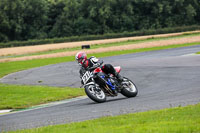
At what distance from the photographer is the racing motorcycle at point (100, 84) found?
40.6ft

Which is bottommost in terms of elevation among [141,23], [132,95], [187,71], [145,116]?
[141,23]

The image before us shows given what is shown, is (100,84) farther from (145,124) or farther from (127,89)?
(145,124)

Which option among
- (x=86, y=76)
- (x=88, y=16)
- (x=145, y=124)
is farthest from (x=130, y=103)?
(x=88, y=16)

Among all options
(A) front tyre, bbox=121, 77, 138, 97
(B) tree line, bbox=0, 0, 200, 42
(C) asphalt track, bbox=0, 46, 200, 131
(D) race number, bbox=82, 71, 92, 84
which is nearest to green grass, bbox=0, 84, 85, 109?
(C) asphalt track, bbox=0, 46, 200, 131

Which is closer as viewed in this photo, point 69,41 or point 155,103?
point 155,103

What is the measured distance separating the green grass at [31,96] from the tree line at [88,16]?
73045 mm

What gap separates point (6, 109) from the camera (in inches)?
547

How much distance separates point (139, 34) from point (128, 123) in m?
71.6

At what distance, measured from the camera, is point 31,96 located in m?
16.0

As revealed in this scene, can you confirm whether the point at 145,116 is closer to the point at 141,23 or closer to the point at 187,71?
the point at 187,71

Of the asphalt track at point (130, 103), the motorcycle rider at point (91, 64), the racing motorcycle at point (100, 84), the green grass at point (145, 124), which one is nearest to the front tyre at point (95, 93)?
the racing motorcycle at point (100, 84)

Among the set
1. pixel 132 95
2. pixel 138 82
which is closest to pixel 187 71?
pixel 138 82

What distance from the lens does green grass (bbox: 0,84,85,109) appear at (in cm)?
1445

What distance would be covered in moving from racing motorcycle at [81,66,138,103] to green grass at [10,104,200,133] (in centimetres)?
362
